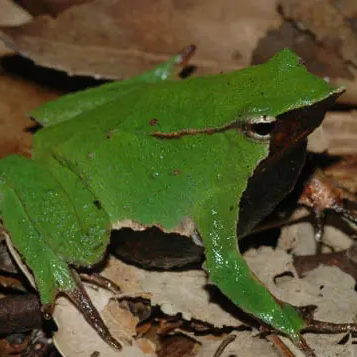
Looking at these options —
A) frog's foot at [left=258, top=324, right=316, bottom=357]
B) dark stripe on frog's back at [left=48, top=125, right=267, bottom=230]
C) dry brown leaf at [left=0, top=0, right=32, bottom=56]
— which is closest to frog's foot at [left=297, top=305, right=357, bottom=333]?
frog's foot at [left=258, top=324, right=316, bottom=357]

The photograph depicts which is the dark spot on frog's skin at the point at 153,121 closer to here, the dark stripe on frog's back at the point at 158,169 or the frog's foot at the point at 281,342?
the dark stripe on frog's back at the point at 158,169

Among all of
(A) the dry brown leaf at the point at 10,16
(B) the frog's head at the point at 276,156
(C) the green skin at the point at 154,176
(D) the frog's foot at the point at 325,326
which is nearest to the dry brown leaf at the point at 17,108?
(A) the dry brown leaf at the point at 10,16

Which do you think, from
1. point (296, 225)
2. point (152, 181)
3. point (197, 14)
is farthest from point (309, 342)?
point (197, 14)

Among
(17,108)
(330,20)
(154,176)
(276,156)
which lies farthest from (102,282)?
(330,20)

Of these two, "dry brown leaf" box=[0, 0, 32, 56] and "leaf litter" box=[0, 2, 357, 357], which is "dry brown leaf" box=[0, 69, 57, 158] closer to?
"dry brown leaf" box=[0, 0, 32, 56]

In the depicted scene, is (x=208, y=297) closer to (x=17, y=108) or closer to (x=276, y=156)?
(x=276, y=156)
